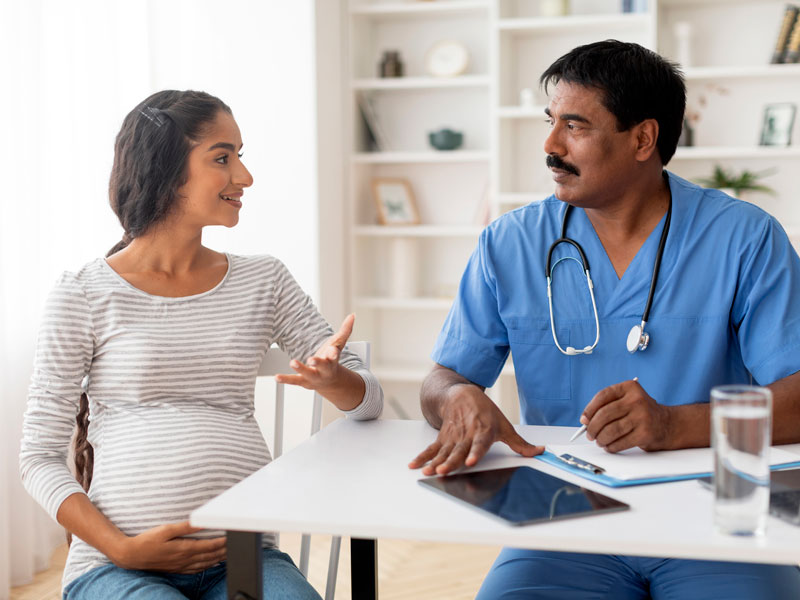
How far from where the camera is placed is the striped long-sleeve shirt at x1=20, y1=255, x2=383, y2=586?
1.47 meters

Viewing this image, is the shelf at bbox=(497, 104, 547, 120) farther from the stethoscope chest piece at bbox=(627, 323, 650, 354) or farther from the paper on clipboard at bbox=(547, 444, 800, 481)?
the paper on clipboard at bbox=(547, 444, 800, 481)

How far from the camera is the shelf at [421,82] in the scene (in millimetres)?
3674

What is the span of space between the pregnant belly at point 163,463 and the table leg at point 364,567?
0.22m

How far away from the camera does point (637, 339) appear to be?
1.62 metres

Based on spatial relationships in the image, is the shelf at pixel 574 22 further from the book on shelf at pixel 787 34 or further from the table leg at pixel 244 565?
the table leg at pixel 244 565

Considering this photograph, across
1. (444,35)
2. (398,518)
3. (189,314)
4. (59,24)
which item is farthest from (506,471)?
(444,35)

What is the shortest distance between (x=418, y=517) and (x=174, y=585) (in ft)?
1.75

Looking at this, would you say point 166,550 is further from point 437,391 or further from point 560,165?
point 560,165

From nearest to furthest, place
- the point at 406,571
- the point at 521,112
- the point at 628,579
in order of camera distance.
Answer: the point at 628,579 → the point at 406,571 → the point at 521,112

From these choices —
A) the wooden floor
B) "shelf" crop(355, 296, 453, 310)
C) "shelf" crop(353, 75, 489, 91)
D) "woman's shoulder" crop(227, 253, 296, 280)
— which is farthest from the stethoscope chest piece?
"shelf" crop(353, 75, 489, 91)

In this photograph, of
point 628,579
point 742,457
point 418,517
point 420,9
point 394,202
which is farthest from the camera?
point 394,202

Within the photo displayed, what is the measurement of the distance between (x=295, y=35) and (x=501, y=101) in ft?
2.81

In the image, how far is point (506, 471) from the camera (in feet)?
4.12

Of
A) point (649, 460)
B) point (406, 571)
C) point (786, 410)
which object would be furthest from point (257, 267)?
point (406, 571)
